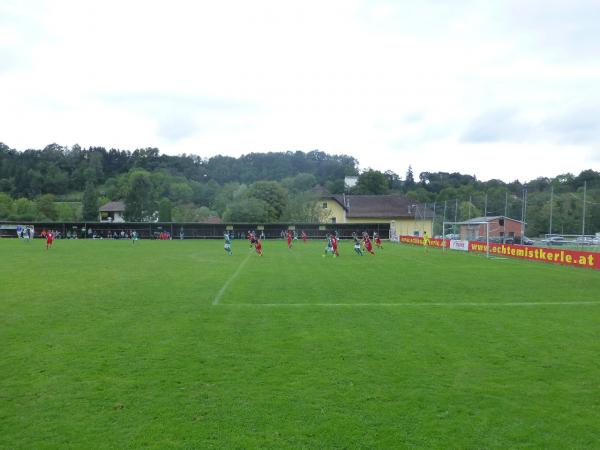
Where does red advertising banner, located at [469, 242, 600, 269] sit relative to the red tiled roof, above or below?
below

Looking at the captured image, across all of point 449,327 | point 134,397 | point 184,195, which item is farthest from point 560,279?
point 184,195

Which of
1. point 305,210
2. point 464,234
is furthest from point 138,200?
point 464,234

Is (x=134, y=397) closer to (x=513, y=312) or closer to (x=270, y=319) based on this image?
(x=270, y=319)

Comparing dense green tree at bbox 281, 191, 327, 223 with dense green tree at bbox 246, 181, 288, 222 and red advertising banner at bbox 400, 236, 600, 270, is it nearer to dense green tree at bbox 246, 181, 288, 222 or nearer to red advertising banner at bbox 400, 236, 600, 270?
dense green tree at bbox 246, 181, 288, 222

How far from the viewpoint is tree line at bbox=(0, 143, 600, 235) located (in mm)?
34156

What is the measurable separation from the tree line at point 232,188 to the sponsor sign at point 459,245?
9.82ft

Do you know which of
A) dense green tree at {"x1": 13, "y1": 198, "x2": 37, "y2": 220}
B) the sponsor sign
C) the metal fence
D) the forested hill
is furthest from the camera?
the forested hill

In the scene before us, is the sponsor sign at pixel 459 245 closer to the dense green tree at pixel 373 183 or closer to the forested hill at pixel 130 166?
the dense green tree at pixel 373 183

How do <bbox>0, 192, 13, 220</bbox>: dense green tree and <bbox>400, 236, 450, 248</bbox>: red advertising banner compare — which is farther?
<bbox>0, 192, 13, 220</bbox>: dense green tree

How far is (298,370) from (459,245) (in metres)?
37.5

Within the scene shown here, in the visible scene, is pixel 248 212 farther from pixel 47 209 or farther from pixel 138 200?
pixel 47 209

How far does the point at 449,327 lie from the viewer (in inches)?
398

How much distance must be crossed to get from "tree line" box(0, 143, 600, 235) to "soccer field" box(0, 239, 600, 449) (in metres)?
22.4

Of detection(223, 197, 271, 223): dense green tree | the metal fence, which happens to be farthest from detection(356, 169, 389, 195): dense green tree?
detection(223, 197, 271, 223): dense green tree
